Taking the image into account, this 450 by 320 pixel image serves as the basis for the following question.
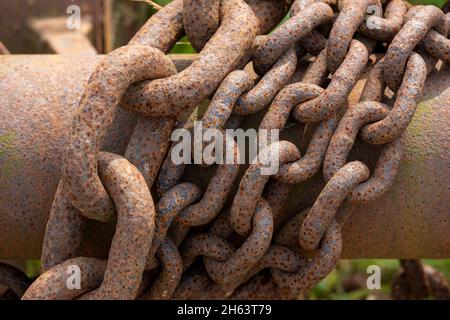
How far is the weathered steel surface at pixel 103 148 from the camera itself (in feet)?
4.17

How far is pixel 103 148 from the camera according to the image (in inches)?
50.4

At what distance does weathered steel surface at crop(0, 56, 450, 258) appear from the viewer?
127 centimetres

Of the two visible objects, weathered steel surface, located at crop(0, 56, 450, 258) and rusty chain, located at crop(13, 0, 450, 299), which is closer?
rusty chain, located at crop(13, 0, 450, 299)

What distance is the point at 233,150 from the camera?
4.03 feet

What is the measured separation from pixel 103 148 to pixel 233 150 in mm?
232

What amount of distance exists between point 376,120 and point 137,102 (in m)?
0.41

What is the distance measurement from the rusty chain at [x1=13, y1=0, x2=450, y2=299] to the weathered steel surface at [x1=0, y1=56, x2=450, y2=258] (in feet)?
0.17

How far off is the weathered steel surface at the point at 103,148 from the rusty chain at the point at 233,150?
0.05m

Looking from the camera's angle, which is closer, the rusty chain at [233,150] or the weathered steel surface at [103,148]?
the rusty chain at [233,150]

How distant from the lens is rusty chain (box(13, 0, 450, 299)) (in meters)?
1.14

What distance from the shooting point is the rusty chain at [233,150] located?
1143 mm
